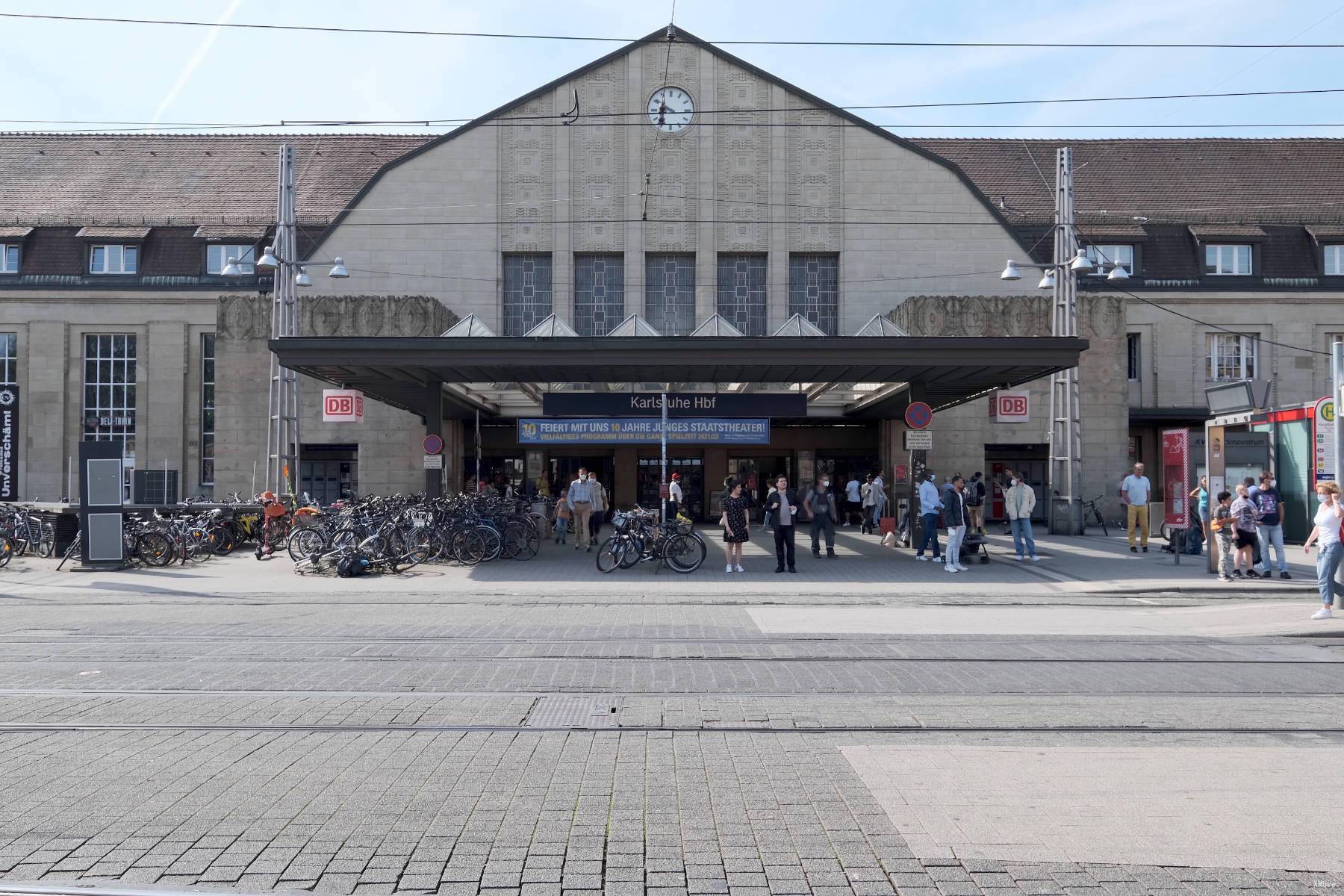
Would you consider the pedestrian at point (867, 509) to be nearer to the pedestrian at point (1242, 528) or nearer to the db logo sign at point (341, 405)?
the pedestrian at point (1242, 528)

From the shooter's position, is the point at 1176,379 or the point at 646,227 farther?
the point at 1176,379

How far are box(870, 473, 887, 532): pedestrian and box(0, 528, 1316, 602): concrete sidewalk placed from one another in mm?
7042

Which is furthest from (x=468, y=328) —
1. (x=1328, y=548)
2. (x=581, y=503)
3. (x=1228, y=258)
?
(x=1228, y=258)

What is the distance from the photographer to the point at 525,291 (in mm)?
36500

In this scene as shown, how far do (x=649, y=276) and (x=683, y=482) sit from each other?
23.5ft

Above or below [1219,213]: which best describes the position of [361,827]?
below

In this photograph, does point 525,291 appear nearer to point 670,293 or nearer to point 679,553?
point 670,293

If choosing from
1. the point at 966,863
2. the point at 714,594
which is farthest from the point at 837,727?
the point at 714,594

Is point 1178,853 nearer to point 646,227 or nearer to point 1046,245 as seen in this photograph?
point 646,227

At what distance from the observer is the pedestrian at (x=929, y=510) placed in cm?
1984

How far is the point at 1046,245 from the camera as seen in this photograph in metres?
38.9

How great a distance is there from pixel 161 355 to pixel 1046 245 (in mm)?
32801

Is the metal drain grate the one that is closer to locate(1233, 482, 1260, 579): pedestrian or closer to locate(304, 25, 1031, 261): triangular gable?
locate(1233, 482, 1260, 579): pedestrian

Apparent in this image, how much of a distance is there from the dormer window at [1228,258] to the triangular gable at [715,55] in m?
8.35
